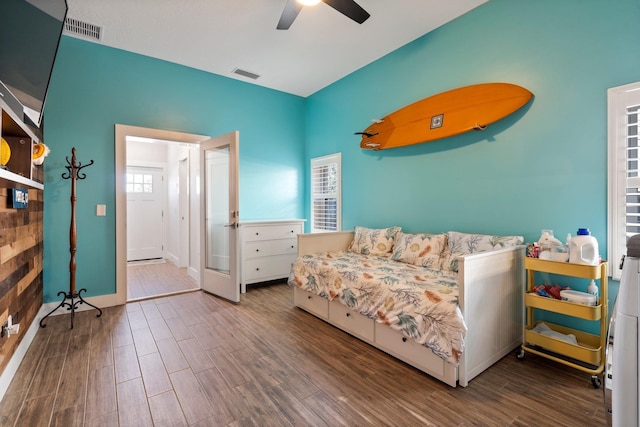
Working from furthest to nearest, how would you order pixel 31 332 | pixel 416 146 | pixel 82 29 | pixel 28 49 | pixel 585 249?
pixel 416 146
pixel 82 29
pixel 31 332
pixel 585 249
pixel 28 49

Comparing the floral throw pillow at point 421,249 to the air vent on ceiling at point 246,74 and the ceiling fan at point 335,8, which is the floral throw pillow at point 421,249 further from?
the air vent on ceiling at point 246,74

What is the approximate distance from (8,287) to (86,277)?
1484mm

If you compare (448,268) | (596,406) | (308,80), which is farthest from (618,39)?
(308,80)

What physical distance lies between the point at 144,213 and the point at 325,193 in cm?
386

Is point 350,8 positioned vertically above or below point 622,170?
above

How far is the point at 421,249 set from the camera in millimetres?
2781

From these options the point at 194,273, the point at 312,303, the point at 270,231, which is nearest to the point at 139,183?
the point at 194,273

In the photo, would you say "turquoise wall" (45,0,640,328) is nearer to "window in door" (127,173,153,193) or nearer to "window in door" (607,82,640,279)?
"window in door" (607,82,640,279)

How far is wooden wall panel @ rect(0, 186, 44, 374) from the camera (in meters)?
1.75

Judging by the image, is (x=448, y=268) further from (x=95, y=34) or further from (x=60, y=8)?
(x=95, y=34)

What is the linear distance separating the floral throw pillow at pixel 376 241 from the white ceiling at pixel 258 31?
Result: 82.8 inches

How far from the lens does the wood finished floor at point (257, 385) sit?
1.56 meters

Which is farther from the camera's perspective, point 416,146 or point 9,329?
point 416,146

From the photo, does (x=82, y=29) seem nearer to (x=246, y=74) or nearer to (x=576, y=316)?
(x=246, y=74)
